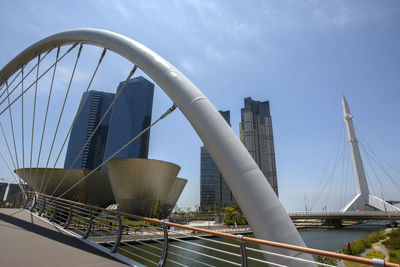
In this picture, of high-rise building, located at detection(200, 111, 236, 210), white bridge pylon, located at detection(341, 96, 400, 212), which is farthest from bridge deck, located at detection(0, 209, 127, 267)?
high-rise building, located at detection(200, 111, 236, 210)

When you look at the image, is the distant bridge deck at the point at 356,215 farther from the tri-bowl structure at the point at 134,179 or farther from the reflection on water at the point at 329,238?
the tri-bowl structure at the point at 134,179

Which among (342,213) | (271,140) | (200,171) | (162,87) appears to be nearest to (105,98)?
(200,171)

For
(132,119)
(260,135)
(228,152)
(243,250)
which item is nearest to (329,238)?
(228,152)

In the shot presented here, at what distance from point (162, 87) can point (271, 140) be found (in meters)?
122

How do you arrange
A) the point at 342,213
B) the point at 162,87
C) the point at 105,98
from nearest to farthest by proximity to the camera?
the point at 162,87, the point at 342,213, the point at 105,98

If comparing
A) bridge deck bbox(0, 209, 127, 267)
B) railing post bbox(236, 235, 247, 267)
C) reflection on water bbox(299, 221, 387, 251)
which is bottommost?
reflection on water bbox(299, 221, 387, 251)

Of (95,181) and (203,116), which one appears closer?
(203,116)

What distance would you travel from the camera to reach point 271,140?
121 m

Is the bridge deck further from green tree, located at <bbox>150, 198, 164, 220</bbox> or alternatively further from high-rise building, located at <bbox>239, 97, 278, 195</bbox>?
high-rise building, located at <bbox>239, 97, 278, 195</bbox>

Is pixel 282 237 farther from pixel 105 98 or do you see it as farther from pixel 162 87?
pixel 105 98

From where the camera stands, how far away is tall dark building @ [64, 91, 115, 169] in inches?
4844

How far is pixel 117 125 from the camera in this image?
11194 centimetres

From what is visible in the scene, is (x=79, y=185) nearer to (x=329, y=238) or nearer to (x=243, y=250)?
(x=329, y=238)

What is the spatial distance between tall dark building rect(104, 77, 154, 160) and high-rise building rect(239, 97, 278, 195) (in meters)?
53.4
